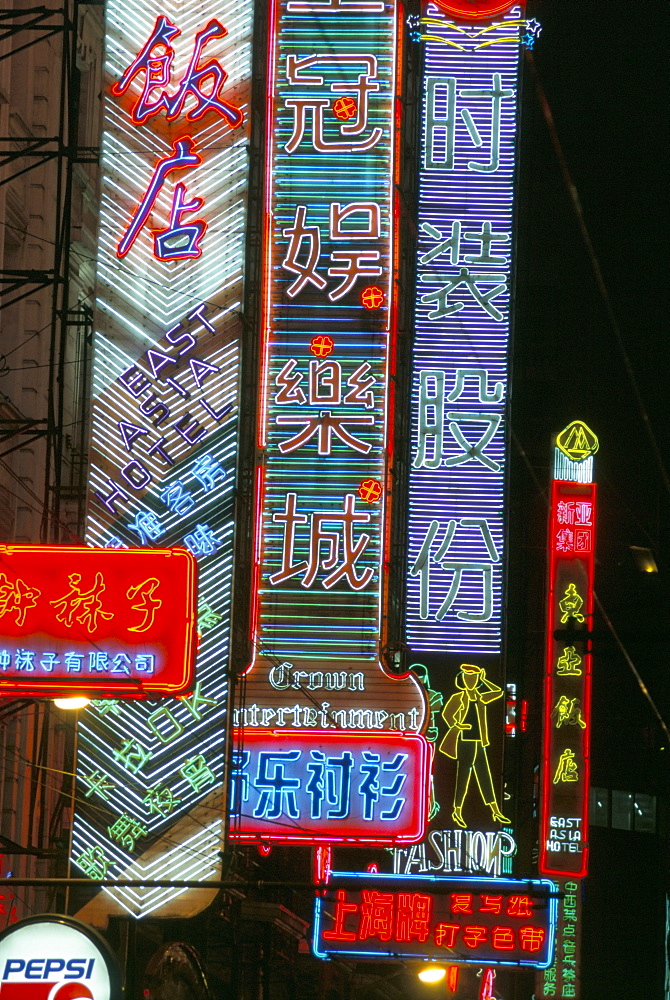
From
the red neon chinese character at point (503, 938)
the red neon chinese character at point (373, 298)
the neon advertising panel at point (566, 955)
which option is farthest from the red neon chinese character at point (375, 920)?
the red neon chinese character at point (373, 298)

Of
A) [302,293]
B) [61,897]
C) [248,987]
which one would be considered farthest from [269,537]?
[248,987]

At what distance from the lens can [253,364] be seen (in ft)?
64.6

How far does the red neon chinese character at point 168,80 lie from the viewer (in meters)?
19.2

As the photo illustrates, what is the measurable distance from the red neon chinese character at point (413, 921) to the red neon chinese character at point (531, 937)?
1072 mm

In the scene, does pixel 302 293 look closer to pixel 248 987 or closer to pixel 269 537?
pixel 269 537

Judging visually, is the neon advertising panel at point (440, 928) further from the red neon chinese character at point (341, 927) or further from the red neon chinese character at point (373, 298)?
the red neon chinese character at point (373, 298)

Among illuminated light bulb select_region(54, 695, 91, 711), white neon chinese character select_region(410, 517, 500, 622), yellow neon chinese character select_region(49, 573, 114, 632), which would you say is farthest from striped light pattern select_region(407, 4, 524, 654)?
yellow neon chinese character select_region(49, 573, 114, 632)

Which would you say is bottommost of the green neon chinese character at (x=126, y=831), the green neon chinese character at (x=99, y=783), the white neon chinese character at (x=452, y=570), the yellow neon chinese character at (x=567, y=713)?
the green neon chinese character at (x=126, y=831)

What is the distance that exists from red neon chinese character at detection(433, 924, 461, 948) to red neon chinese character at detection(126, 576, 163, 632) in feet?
29.5

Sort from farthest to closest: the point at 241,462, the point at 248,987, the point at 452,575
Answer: the point at 248,987 → the point at 452,575 → the point at 241,462

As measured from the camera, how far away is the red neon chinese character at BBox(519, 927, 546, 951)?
1956 cm

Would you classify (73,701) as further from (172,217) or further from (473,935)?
(473,935)

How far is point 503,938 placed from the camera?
19641 millimetres

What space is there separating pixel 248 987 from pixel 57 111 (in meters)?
13.6
